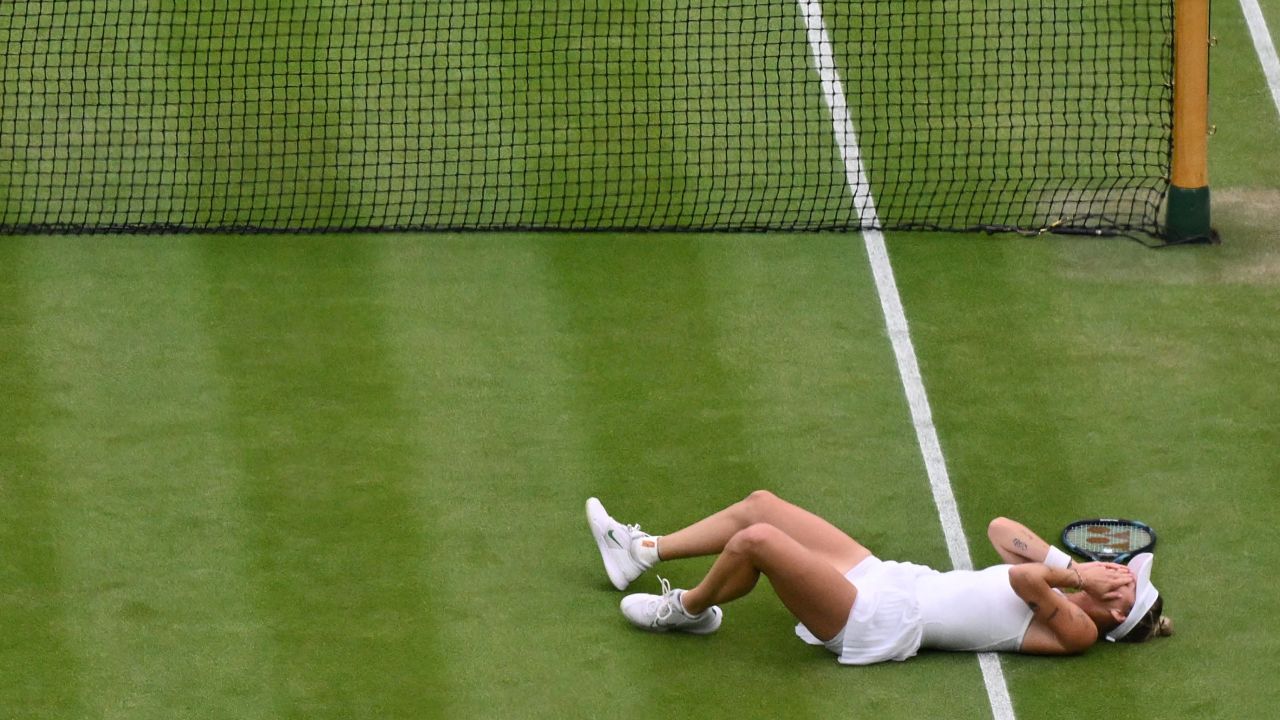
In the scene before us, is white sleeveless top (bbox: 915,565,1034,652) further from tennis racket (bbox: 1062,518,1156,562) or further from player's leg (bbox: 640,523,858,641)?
tennis racket (bbox: 1062,518,1156,562)

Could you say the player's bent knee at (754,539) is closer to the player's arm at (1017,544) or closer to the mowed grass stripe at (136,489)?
the player's arm at (1017,544)

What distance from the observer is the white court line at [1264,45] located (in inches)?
577

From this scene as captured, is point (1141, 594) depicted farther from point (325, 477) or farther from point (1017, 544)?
point (325, 477)

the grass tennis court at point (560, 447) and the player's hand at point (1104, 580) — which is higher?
the player's hand at point (1104, 580)

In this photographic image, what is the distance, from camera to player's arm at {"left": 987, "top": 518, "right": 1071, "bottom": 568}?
9.38 meters

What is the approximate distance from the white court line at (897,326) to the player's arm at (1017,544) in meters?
0.45

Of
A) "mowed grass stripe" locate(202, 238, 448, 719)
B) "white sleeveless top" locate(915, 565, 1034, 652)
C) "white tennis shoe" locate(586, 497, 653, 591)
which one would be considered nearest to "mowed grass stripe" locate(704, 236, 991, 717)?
"white sleeveless top" locate(915, 565, 1034, 652)

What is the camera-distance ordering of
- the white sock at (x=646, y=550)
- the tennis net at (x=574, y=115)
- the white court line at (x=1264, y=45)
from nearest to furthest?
the white sock at (x=646, y=550)
the tennis net at (x=574, y=115)
the white court line at (x=1264, y=45)

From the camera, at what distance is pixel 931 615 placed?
9.21m

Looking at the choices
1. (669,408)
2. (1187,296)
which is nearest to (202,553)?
(669,408)

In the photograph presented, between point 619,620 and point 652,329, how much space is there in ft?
8.98

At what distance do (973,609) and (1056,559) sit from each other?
449mm

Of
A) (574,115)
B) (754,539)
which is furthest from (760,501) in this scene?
(574,115)

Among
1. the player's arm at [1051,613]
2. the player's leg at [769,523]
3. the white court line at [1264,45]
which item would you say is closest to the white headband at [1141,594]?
the player's arm at [1051,613]
